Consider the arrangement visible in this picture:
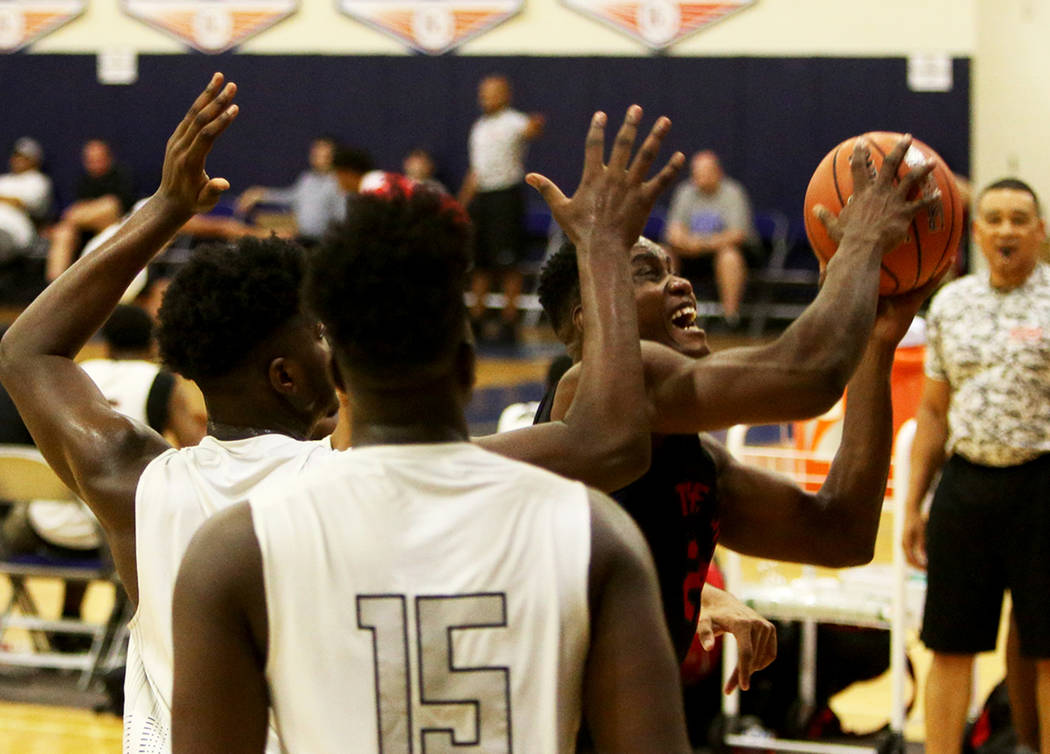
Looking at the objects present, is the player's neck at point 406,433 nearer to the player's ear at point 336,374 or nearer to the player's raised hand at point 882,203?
the player's ear at point 336,374

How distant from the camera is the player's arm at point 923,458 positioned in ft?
16.3

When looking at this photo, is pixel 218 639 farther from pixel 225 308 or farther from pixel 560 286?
pixel 560 286

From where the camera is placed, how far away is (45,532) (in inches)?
236

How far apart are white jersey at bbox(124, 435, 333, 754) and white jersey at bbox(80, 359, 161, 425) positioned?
10.9 ft

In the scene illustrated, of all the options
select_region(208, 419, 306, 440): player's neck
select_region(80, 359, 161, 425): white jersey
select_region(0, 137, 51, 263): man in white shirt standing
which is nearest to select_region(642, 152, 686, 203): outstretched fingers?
select_region(208, 419, 306, 440): player's neck

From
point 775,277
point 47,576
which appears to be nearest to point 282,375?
point 47,576

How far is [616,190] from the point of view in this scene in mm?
2049

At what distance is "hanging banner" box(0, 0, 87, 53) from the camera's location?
15414 millimetres

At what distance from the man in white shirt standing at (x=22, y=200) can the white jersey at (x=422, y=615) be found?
41.4 feet

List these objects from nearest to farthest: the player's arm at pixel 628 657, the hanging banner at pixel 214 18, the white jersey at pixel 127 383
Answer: the player's arm at pixel 628 657, the white jersey at pixel 127 383, the hanging banner at pixel 214 18

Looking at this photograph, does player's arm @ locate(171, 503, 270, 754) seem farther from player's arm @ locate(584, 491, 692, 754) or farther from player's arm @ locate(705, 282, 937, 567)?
player's arm @ locate(705, 282, 937, 567)

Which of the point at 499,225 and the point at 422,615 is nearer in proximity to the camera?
the point at 422,615

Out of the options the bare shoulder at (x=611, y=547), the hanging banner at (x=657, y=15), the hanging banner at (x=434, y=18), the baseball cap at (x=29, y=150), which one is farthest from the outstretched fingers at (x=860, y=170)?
the baseball cap at (x=29, y=150)

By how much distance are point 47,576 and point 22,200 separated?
9.01 metres
